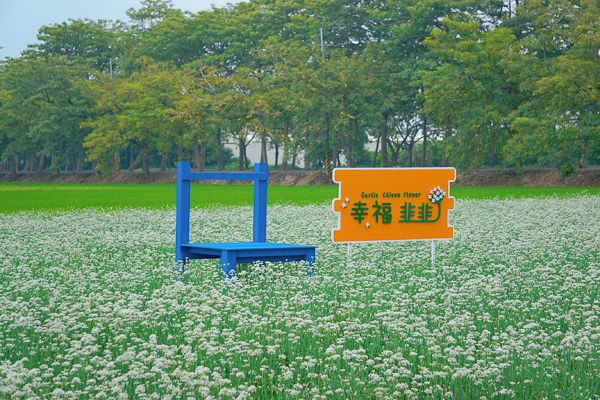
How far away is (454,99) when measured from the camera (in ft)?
116

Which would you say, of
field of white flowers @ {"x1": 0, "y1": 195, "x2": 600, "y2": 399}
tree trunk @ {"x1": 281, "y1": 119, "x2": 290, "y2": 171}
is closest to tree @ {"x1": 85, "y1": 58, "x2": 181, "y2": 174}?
tree trunk @ {"x1": 281, "y1": 119, "x2": 290, "y2": 171}

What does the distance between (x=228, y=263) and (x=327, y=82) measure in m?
33.7

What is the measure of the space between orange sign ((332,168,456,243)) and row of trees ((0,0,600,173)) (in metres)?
21.7

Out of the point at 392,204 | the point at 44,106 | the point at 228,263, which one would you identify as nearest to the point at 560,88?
the point at 392,204

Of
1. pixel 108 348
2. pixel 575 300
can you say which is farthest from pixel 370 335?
pixel 575 300

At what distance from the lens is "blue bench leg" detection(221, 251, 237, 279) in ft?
22.1

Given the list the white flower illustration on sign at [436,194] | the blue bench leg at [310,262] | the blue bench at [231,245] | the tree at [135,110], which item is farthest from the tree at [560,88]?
the tree at [135,110]

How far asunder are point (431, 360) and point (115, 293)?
3.24 metres

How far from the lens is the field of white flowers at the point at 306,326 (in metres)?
4.00

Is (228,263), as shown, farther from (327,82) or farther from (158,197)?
(327,82)

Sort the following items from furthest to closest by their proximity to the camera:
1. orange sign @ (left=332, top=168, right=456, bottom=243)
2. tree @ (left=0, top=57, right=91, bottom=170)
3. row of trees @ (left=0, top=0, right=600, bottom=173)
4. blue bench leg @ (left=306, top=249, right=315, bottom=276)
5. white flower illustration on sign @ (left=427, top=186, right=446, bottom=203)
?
1. tree @ (left=0, top=57, right=91, bottom=170)
2. row of trees @ (left=0, top=0, right=600, bottom=173)
3. white flower illustration on sign @ (left=427, top=186, right=446, bottom=203)
4. orange sign @ (left=332, top=168, right=456, bottom=243)
5. blue bench leg @ (left=306, top=249, right=315, bottom=276)

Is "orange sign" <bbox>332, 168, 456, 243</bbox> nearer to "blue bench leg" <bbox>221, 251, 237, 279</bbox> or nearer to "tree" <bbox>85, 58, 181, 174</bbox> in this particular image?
"blue bench leg" <bbox>221, 251, 237, 279</bbox>

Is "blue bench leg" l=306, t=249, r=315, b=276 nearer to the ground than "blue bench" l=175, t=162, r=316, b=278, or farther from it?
nearer to the ground

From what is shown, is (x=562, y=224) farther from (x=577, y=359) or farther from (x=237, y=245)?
(x=577, y=359)
